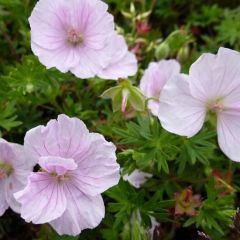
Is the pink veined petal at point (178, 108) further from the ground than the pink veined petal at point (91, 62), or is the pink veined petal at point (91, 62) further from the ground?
the pink veined petal at point (178, 108)

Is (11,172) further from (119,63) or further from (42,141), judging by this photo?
(119,63)

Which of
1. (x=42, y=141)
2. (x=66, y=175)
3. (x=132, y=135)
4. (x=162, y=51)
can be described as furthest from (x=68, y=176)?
(x=162, y=51)

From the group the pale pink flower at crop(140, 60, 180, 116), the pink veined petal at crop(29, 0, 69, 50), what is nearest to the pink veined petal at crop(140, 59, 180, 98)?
the pale pink flower at crop(140, 60, 180, 116)

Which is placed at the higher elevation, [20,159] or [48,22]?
[48,22]

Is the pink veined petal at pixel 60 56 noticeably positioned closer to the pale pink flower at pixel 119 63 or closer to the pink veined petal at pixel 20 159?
the pale pink flower at pixel 119 63

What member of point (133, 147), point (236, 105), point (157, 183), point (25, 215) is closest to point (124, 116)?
point (133, 147)

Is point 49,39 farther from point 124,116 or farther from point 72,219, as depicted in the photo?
point 72,219

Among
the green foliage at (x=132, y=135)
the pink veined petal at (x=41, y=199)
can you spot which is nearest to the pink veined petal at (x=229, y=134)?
the green foliage at (x=132, y=135)
